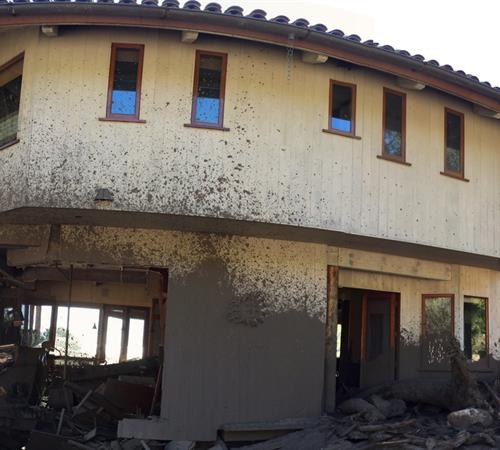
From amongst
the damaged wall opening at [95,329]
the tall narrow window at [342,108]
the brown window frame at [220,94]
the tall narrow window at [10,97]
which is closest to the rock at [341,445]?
the tall narrow window at [342,108]

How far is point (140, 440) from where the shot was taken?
38.0ft

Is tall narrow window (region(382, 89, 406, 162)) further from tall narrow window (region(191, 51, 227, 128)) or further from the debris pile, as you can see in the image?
the debris pile

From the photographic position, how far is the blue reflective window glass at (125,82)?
36.8 ft

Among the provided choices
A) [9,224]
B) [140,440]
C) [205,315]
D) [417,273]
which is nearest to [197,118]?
[205,315]

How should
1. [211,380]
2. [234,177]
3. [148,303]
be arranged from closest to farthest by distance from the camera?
[234,177] → [211,380] → [148,303]

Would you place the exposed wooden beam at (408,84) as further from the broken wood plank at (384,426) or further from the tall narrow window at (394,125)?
the broken wood plank at (384,426)

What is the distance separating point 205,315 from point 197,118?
351 centimetres

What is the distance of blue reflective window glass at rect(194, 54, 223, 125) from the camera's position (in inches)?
448

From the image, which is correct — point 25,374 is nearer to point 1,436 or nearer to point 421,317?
point 1,436

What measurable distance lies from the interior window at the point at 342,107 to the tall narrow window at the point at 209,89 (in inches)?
80.0

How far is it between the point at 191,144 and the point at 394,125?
417 centimetres

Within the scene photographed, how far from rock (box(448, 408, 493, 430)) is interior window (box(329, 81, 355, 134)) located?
5.23 m

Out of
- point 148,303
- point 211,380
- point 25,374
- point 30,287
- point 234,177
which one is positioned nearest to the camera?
point 234,177

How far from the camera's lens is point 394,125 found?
512 inches
